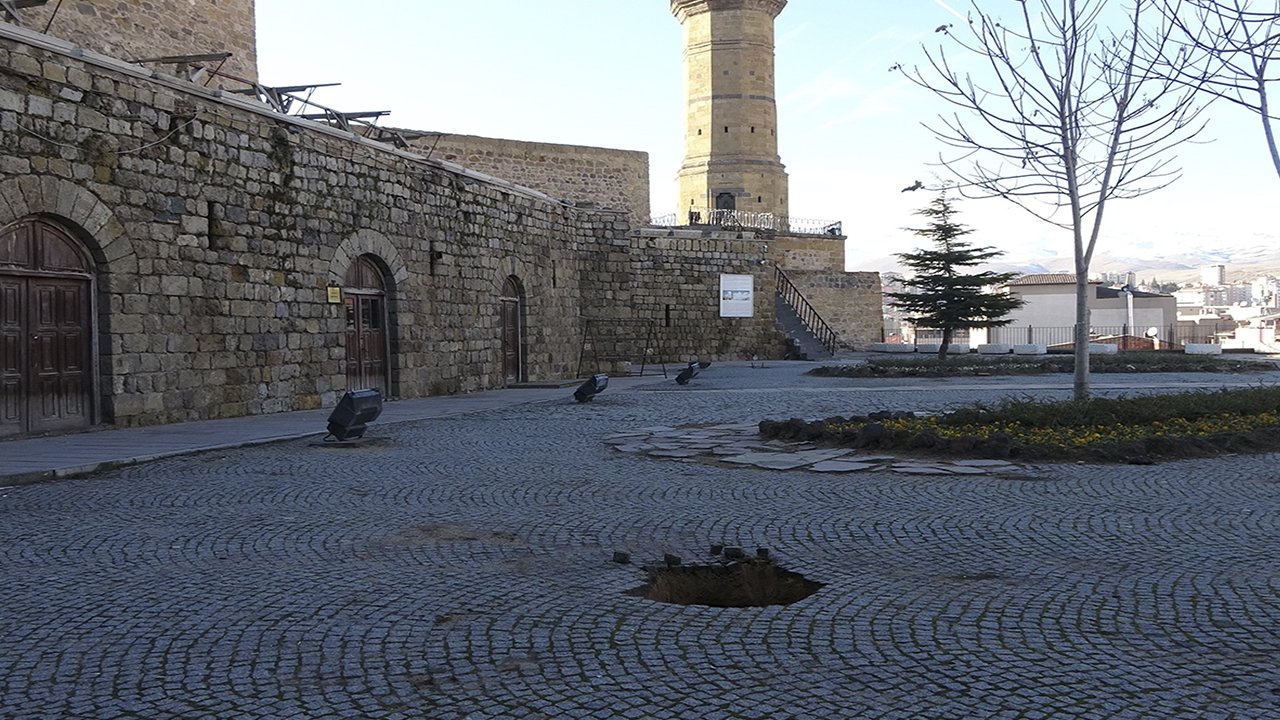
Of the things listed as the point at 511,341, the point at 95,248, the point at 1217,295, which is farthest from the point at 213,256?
the point at 1217,295

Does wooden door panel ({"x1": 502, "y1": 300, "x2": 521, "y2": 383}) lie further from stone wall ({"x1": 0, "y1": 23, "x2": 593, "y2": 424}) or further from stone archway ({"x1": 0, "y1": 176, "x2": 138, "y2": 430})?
stone archway ({"x1": 0, "y1": 176, "x2": 138, "y2": 430})

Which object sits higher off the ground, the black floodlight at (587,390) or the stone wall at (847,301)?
the stone wall at (847,301)

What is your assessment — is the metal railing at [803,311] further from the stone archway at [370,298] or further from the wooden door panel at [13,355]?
the wooden door panel at [13,355]

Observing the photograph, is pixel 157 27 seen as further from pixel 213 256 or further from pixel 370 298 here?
pixel 213 256

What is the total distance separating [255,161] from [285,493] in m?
7.92

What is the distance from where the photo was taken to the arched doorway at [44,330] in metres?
11.2

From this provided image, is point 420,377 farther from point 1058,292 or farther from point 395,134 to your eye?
point 1058,292

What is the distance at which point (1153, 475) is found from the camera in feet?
26.7

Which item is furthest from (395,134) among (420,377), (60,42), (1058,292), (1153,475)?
(1058,292)

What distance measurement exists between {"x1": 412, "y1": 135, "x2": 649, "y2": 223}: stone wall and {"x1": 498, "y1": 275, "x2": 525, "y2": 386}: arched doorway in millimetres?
7707

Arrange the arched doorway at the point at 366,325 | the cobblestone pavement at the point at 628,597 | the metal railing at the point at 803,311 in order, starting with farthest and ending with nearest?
the metal railing at the point at 803,311
the arched doorway at the point at 366,325
the cobblestone pavement at the point at 628,597

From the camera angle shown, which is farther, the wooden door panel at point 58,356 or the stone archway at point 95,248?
the wooden door panel at point 58,356

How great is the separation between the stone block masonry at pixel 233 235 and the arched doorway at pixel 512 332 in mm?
354

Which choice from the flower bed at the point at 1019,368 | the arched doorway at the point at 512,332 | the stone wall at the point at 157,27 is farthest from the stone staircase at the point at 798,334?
the stone wall at the point at 157,27
